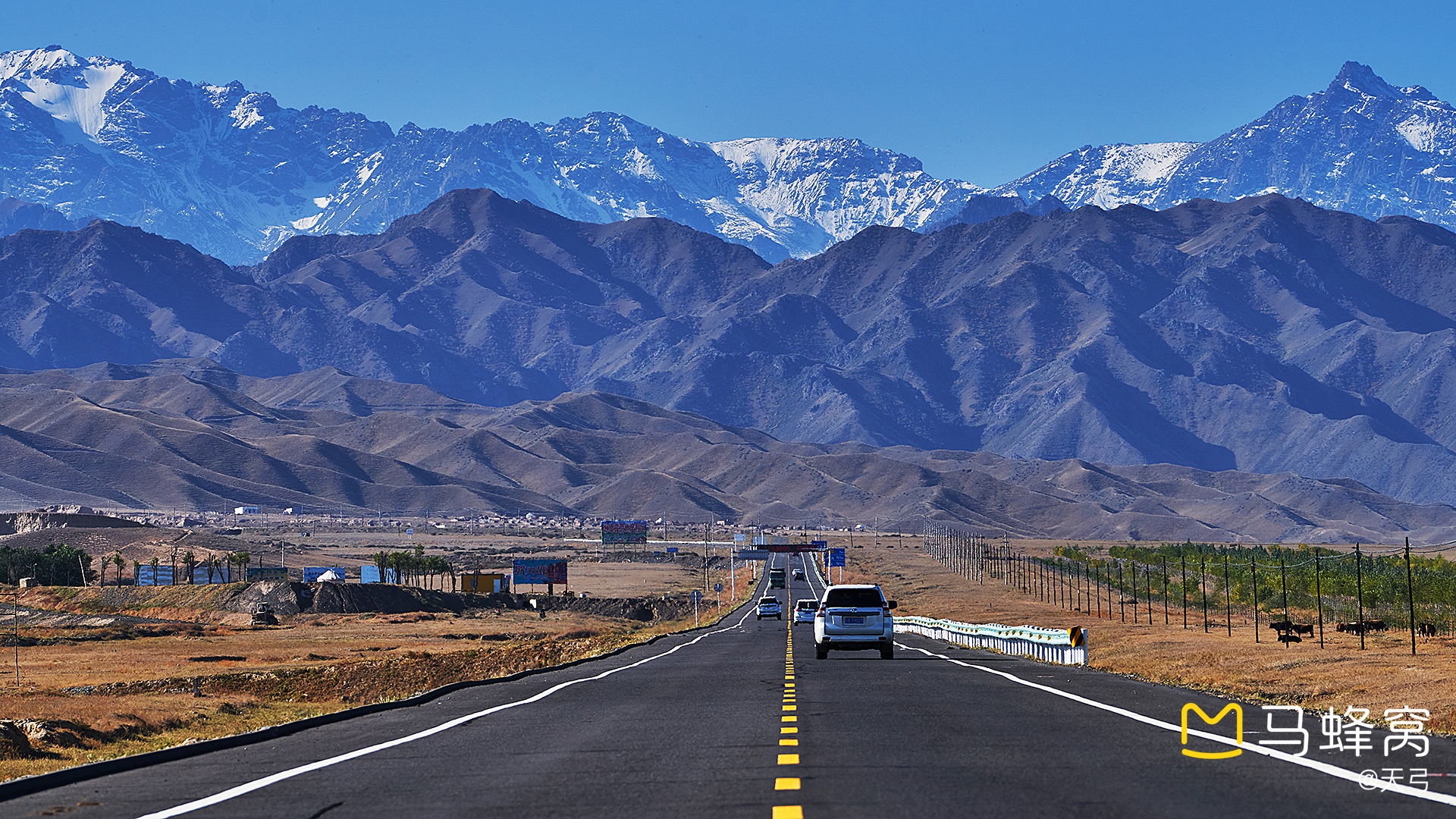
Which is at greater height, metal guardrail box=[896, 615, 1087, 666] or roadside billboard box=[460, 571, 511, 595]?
metal guardrail box=[896, 615, 1087, 666]

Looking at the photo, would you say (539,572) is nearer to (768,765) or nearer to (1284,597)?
(1284,597)

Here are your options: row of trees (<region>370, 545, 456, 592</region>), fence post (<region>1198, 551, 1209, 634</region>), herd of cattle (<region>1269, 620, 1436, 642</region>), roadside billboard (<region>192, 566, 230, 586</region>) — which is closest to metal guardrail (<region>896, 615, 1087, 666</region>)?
herd of cattle (<region>1269, 620, 1436, 642</region>)

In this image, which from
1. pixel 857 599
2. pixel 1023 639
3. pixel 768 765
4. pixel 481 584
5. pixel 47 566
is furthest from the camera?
pixel 481 584

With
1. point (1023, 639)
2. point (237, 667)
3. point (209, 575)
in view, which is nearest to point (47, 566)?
point (209, 575)

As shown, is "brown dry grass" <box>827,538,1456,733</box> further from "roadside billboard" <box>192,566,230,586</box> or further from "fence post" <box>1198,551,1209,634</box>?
"roadside billboard" <box>192,566,230,586</box>

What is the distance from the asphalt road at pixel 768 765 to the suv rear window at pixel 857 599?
12289mm

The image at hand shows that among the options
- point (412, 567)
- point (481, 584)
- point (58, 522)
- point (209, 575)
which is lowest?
point (481, 584)

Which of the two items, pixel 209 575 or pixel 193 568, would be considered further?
pixel 209 575

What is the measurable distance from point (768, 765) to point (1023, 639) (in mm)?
28437

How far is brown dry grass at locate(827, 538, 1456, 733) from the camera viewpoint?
73.8ft

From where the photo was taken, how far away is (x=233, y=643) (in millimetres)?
74000

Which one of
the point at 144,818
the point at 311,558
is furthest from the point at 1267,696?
the point at 311,558

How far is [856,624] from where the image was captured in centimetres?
3678

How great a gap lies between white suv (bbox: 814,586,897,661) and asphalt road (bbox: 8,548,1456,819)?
12.0m
